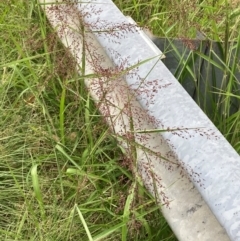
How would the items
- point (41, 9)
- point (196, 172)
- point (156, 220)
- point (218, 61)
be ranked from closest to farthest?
point (196, 172) < point (156, 220) < point (218, 61) < point (41, 9)

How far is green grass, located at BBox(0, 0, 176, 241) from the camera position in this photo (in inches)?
72.9

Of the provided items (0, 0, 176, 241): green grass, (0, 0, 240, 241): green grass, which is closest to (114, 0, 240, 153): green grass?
(0, 0, 240, 241): green grass

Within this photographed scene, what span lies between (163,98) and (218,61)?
61cm

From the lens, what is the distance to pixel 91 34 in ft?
7.03

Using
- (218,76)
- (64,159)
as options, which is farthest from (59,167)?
(218,76)

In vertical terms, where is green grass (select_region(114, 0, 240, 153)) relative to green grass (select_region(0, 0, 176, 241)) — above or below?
above

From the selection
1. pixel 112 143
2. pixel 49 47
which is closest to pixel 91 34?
pixel 49 47

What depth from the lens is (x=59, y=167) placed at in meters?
2.04

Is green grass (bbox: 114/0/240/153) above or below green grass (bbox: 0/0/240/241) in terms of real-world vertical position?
above

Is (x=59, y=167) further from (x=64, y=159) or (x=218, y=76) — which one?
(x=218, y=76)

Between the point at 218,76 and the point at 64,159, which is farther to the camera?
the point at 218,76

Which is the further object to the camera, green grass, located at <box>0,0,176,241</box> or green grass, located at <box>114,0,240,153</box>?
green grass, located at <box>114,0,240,153</box>

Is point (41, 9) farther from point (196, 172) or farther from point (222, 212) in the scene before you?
point (222, 212)

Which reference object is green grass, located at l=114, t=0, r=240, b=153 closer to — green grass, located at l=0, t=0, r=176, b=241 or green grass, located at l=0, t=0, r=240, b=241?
green grass, located at l=0, t=0, r=240, b=241
